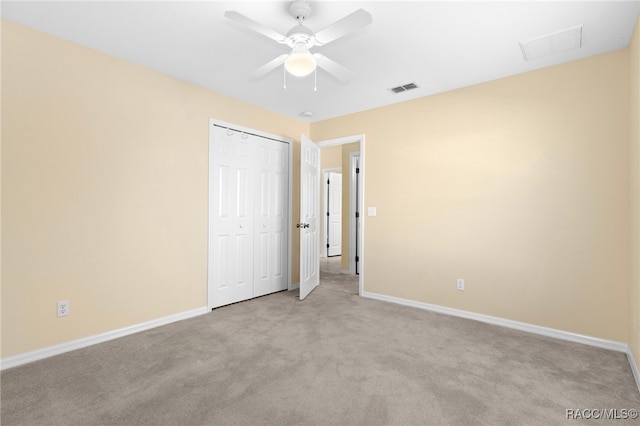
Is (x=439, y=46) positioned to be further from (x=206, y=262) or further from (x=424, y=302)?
(x=206, y=262)

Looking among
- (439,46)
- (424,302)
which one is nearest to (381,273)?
(424,302)

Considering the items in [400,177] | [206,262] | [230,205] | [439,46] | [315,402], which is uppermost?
[439,46]

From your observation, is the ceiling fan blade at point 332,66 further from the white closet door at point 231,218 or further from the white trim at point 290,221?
the white trim at point 290,221

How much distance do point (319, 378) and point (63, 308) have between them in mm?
2127

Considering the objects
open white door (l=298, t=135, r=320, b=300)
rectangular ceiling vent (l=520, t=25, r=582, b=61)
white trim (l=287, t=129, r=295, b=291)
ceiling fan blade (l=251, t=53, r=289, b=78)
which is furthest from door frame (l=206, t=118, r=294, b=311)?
rectangular ceiling vent (l=520, t=25, r=582, b=61)

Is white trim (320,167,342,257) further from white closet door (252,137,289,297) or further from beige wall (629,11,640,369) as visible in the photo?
beige wall (629,11,640,369)

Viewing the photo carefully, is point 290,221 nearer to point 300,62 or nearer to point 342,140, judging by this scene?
point 342,140

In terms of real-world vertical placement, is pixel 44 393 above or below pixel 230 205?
below

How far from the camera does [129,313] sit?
292 centimetres

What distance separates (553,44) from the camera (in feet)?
8.40

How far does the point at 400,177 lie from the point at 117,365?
3398 millimetres

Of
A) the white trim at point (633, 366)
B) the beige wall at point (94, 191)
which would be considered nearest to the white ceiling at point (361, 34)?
the beige wall at point (94, 191)

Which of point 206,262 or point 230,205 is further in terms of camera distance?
→ point 230,205

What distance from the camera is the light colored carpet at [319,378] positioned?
5.75ft
